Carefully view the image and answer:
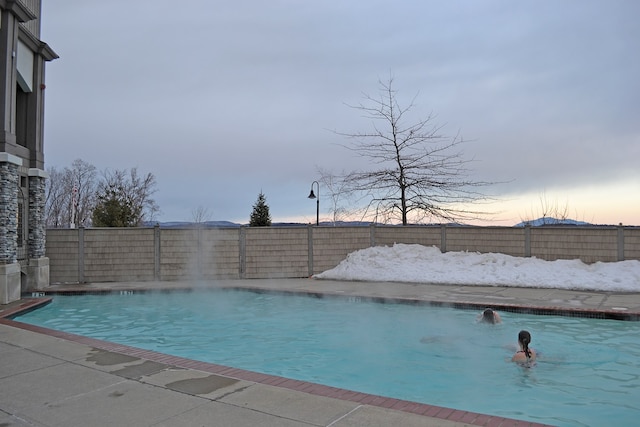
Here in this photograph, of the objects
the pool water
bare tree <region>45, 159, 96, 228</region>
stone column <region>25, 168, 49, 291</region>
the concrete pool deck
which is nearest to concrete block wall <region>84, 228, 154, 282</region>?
stone column <region>25, 168, 49, 291</region>

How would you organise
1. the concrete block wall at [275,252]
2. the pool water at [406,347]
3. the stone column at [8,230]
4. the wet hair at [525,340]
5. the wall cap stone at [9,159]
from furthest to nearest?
the concrete block wall at [275,252] → the wall cap stone at [9,159] → the stone column at [8,230] → the wet hair at [525,340] → the pool water at [406,347]

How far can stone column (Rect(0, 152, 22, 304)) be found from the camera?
35.2 feet

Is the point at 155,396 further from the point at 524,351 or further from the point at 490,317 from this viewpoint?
the point at 490,317

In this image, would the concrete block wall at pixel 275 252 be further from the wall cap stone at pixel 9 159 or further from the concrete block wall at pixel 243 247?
the wall cap stone at pixel 9 159

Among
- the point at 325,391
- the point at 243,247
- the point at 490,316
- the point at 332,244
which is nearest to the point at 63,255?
the point at 243,247

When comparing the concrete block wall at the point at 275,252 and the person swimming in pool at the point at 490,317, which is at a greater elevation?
the concrete block wall at the point at 275,252

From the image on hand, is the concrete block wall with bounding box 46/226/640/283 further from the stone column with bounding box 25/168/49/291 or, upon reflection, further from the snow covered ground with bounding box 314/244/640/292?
the stone column with bounding box 25/168/49/291

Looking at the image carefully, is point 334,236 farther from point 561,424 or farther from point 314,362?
point 561,424

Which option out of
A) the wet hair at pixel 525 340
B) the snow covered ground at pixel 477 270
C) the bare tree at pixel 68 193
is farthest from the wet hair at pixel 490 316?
the bare tree at pixel 68 193

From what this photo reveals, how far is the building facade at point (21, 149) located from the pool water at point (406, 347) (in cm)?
167

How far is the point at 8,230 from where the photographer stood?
11.2 meters

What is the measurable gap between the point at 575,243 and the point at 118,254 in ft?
46.6

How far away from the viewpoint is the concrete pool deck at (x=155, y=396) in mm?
3621

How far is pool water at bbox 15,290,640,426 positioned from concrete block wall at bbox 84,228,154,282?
292cm
